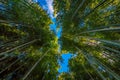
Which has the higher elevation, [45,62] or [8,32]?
[8,32]

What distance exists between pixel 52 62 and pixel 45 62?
341mm

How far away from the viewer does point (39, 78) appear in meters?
7.84

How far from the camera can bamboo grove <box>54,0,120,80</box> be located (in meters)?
6.68

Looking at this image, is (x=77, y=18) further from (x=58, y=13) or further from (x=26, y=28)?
(x=26, y=28)

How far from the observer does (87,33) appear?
23.5 ft

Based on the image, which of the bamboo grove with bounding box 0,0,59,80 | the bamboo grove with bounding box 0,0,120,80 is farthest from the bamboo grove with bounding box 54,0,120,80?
the bamboo grove with bounding box 0,0,59,80

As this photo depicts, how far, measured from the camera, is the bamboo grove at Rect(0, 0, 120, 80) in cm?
669

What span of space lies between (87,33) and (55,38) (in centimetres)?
178

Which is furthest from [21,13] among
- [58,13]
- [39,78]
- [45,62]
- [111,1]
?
[111,1]

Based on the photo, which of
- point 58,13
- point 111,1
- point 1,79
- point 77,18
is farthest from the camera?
point 58,13

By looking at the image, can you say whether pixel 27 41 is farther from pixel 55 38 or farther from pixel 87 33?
pixel 87 33

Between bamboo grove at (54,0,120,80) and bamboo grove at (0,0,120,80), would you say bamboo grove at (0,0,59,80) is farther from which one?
bamboo grove at (54,0,120,80)

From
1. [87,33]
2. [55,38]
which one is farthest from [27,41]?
[87,33]

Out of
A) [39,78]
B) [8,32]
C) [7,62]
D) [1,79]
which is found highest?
[8,32]
